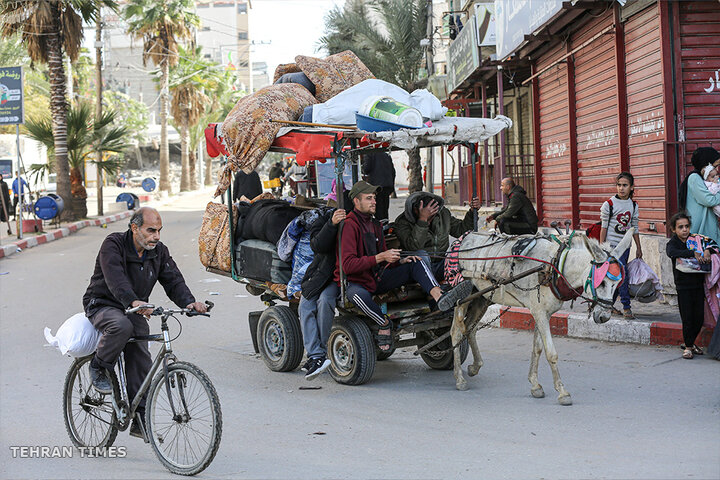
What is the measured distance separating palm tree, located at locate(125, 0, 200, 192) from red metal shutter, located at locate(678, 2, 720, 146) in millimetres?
35533

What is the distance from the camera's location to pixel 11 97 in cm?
2112

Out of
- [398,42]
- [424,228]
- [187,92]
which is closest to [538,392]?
[424,228]

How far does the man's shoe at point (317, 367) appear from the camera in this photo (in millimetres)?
7241

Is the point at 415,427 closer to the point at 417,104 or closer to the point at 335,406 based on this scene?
the point at 335,406

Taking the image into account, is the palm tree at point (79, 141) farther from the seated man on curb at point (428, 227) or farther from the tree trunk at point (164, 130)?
the seated man on curb at point (428, 227)

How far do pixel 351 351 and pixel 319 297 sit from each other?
1.88 ft

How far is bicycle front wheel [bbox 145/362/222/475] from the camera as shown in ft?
16.0

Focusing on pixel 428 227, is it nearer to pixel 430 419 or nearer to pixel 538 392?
pixel 538 392

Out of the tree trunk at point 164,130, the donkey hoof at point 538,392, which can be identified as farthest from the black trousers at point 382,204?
the tree trunk at point 164,130

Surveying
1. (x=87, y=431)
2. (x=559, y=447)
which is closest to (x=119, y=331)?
(x=87, y=431)

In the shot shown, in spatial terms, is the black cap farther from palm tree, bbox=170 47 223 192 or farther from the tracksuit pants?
palm tree, bbox=170 47 223 192

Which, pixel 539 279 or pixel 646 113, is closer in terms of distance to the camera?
pixel 539 279

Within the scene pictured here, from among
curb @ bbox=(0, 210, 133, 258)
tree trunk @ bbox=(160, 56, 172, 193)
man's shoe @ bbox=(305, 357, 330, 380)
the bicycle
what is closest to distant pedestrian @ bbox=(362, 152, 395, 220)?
man's shoe @ bbox=(305, 357, 330, 380)

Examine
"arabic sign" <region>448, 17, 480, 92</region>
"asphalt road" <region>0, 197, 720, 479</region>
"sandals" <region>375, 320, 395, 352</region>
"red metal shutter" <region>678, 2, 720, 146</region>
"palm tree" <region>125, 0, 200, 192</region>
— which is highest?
"palm tree" <region>125, 0, 200, 192</region>
